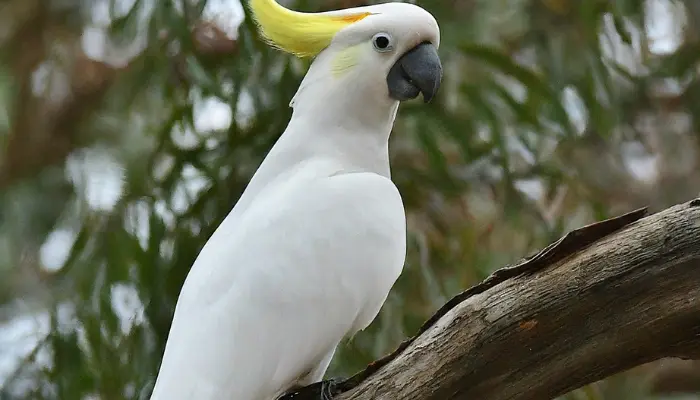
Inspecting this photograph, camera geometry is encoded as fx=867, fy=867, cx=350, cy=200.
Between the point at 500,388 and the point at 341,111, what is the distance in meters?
0.59

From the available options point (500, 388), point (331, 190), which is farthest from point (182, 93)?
point (500, 388)

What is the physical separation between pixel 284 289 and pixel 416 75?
0.42 meters

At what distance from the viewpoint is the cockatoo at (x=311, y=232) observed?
3.91 ft

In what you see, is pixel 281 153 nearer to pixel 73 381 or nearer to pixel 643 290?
pixel 643 290

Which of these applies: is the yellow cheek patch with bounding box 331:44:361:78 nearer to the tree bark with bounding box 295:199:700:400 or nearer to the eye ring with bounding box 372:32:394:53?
the eye ring with bounding box 372:32:394:53

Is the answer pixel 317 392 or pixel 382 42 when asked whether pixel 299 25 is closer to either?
pixel 382 42

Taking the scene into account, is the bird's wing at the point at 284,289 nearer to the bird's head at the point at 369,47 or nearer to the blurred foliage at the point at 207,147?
the bird's head at the point at 369,47

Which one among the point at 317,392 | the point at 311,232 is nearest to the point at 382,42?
the point at 311,232

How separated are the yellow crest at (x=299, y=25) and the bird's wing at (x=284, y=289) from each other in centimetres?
26

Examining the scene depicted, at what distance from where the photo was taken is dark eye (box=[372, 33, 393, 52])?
140 cm

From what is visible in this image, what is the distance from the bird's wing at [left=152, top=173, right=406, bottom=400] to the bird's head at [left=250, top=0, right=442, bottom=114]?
0.18m

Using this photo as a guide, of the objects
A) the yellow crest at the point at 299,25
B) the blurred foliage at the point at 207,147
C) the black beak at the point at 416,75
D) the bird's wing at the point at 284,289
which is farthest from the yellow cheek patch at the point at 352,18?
the blurred foliage at the point at 207,147

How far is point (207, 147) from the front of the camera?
2.11 meters

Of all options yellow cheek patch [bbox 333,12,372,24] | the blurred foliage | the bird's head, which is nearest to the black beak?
the bird's head
